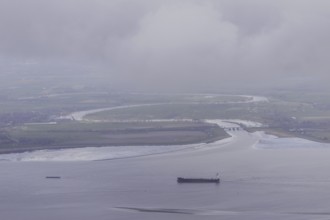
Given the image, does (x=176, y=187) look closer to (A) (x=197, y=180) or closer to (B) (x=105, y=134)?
(A) (x=197, y=180)

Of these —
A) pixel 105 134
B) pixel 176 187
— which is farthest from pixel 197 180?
pixel 105 134

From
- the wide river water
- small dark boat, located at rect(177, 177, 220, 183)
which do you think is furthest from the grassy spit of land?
small dark boat, located at rect(177, 177, 220, 183)

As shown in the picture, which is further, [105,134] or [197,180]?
[105,134]

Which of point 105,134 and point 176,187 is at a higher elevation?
point 105,134

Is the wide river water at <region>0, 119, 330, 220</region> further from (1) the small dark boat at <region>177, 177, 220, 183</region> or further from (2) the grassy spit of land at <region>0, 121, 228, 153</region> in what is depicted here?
(2) the grassy spit of land at <region>0, 121, 228, 153</region>

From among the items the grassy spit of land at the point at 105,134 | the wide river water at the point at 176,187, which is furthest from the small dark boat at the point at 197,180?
the grassy spit of land at the point at 105,134

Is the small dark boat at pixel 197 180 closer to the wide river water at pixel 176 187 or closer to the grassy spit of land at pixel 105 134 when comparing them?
the wide river water at pixel 176 187

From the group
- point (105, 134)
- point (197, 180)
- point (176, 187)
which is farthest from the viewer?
point (105, 134)

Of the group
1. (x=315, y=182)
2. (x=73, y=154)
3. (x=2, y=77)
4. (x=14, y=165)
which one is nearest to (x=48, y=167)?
(x=14, y=165)
